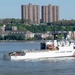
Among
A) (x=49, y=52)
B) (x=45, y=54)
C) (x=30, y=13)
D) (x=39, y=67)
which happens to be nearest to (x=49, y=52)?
(x=49, y=52)

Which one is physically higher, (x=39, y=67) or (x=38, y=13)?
(x=38, y=13)

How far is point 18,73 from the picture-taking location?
26.7 m

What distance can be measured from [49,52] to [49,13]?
80.8m

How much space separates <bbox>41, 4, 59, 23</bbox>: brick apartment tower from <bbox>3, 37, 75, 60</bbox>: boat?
251 feet

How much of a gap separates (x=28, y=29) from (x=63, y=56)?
56767mm

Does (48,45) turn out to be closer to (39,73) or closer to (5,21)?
(39,73)

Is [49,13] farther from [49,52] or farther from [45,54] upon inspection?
[45,54]

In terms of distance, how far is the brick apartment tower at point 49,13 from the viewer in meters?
114

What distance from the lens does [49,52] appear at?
35.3 metres

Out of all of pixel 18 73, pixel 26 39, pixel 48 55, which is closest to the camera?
pixel 18 73

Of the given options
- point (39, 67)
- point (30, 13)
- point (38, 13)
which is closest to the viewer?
point (39, 67)

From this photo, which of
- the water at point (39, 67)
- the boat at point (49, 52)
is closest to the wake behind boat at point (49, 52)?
the boat at point (49, 52)

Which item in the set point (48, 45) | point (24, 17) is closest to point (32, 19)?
point (24, 17)

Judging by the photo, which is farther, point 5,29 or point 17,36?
point 5,29
